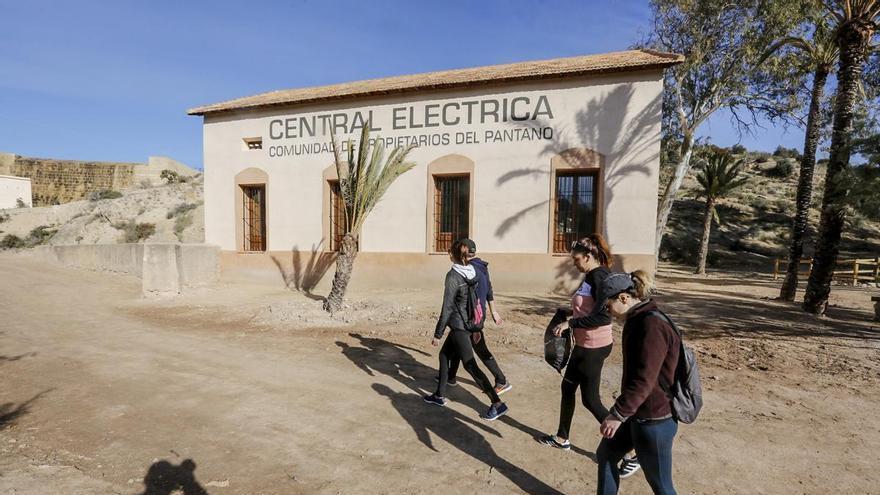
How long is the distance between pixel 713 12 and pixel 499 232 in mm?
9152

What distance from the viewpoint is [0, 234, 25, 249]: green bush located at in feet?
71.5

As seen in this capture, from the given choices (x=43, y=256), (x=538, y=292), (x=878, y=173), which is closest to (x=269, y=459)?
(x=538, y=292)

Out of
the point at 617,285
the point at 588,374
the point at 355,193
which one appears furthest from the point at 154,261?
the point at 617,285

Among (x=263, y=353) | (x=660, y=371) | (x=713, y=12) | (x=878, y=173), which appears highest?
(x=713, y=12)

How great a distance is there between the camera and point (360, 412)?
3.98 meters

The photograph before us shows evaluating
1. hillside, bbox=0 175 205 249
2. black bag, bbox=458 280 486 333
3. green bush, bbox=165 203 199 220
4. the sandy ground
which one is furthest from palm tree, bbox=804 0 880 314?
green bush, bbox=165 203 199 220

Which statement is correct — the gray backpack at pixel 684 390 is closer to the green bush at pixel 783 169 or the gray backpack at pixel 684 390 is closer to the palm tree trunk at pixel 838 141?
the palm tree trunk at pixel 838 141

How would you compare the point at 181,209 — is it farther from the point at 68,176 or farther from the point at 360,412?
the point at 68,176

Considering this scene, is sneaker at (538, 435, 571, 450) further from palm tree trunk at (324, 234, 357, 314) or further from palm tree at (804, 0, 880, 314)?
palm tree at (804, 0, 880, 314)

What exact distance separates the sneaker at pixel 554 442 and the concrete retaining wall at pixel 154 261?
1061cm

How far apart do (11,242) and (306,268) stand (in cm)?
2188

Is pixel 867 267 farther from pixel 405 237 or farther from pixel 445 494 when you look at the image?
pixel 445 494

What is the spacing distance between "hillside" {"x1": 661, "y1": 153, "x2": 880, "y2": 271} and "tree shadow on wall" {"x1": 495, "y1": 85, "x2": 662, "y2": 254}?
13806 mm

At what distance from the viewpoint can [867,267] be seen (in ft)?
58.6
